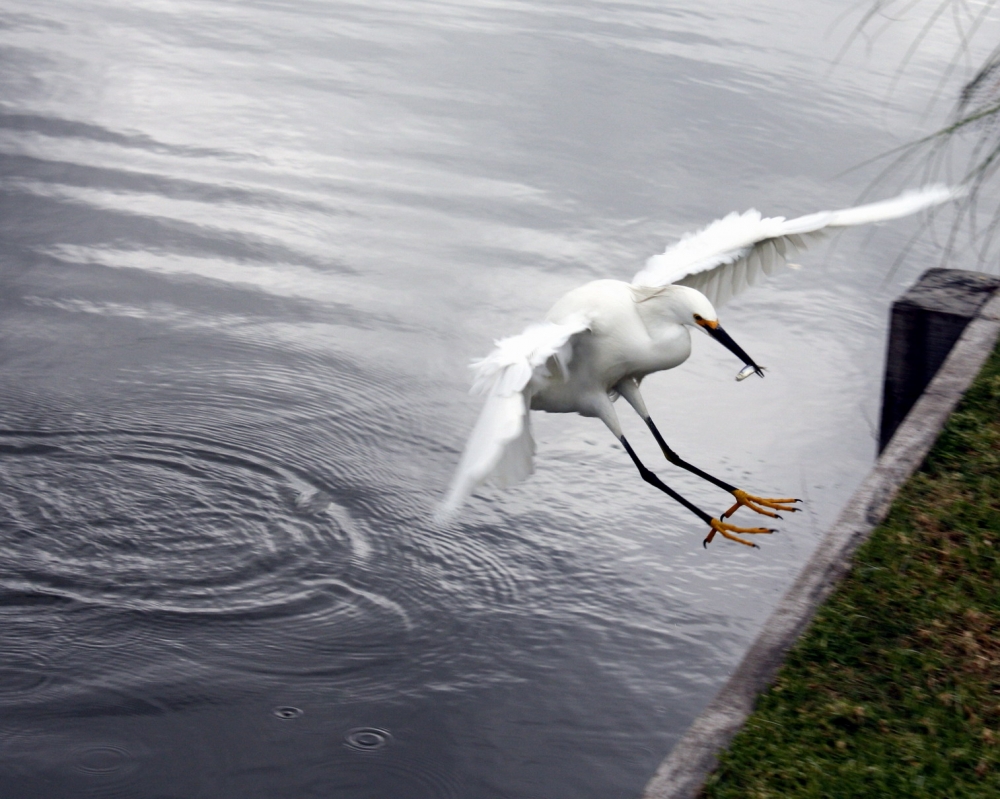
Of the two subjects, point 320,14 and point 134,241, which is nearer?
point 134,241

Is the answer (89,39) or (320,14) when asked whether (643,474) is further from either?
(320,14)

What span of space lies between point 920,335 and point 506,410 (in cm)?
229

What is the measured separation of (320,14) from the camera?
11.8 metres

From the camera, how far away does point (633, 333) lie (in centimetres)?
365

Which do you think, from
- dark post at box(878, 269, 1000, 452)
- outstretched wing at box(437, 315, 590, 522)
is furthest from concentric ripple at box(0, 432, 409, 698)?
dark post at box(878, 269, 1000, 452)

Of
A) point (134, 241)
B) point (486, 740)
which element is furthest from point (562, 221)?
point (486, 740)

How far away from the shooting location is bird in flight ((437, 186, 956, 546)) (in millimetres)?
3066

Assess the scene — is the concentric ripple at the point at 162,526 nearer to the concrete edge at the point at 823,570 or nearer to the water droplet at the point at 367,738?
the water droplet at the point at 367,738

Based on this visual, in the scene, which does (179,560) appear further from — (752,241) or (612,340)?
→ (752,241)

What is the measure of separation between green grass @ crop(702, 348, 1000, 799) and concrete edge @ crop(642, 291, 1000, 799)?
33mm

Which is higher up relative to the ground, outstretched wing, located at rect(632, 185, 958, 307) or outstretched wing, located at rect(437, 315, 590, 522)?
outstretched wing, located at rect(632, 185, 958, 307)

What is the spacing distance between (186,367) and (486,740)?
2.59 m

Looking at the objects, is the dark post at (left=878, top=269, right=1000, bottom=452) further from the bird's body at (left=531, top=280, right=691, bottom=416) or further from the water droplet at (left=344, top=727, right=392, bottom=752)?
the water droplet at (left=344, top=727, right=392, bottom=752)

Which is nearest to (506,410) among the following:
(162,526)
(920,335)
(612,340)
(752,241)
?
(612,340)
